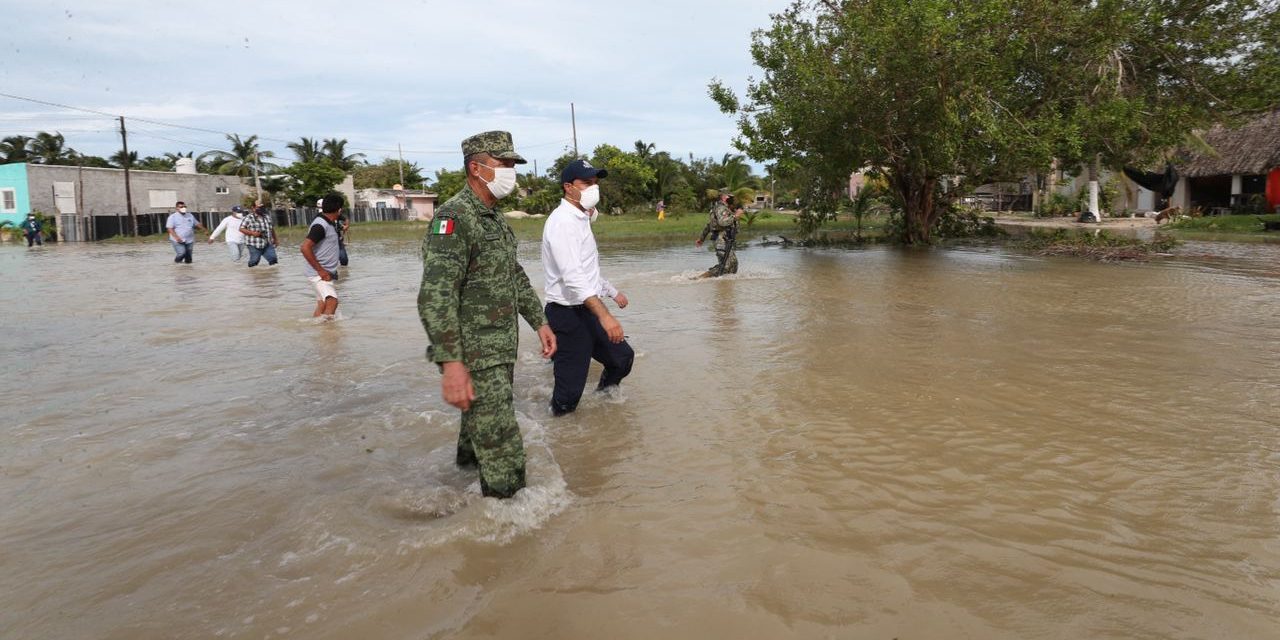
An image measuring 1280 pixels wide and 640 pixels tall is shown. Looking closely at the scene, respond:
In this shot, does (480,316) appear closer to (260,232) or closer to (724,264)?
(724,264)

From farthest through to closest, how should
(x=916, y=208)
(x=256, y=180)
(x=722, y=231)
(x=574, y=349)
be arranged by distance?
(x=256, y=180) → (x=916, y=208) → (x=722, y=231) → (x=574, y=349)

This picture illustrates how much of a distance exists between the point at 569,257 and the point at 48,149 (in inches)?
2653

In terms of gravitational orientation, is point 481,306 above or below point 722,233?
below

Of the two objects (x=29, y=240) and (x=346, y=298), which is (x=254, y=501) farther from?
(x=29, y=240)

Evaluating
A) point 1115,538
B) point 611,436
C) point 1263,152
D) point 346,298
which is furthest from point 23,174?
point 1263,152

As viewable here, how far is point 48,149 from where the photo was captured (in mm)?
55188

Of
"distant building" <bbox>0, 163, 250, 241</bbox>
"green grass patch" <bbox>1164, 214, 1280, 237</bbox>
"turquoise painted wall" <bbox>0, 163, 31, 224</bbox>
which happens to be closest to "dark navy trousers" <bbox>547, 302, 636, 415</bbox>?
"green grass patch" <bbox>1164, 214, 1280, 237</bbox>

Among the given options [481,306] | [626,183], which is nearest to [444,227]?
[481,306]

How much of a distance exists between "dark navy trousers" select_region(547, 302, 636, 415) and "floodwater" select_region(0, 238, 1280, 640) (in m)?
0.22

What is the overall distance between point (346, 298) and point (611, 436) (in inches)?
339

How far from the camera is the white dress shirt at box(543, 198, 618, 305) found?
4.54 metres

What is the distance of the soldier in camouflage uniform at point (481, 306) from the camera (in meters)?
3.18

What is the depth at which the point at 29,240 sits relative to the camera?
32.1m

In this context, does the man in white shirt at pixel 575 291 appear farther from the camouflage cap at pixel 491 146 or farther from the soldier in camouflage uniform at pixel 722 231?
the soldier in camouflage uniform at pixel 722 231
